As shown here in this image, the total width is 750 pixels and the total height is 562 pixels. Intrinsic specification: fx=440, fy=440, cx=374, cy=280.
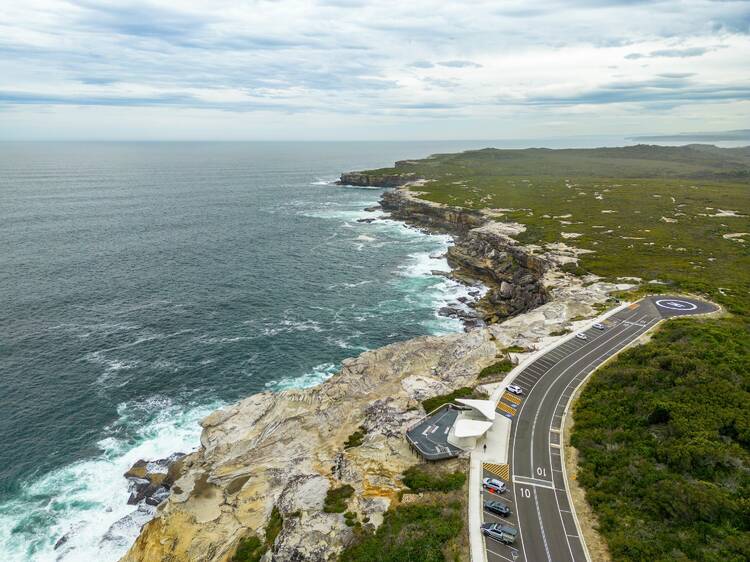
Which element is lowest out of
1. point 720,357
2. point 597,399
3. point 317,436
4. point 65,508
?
point 65,508

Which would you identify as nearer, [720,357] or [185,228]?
[720,357]

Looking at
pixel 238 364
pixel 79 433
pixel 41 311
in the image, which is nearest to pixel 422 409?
pixel 238 364

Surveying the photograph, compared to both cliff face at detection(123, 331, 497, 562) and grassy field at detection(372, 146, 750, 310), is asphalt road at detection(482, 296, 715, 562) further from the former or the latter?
grassy field at detection(372, 146, 750, 310)

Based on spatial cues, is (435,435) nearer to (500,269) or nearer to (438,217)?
(500,269)

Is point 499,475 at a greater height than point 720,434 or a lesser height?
lesser

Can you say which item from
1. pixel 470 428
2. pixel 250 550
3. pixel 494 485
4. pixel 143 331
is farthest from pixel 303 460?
pixel 143 331

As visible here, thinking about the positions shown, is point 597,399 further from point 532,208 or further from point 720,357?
point 532,208

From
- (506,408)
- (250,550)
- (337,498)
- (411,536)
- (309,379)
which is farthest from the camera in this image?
(309,379)
